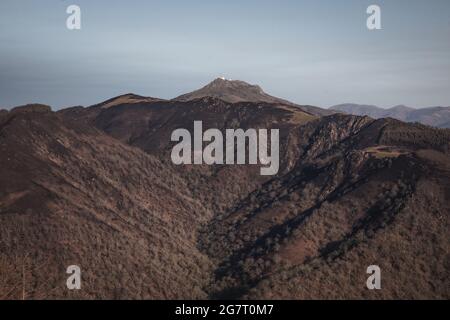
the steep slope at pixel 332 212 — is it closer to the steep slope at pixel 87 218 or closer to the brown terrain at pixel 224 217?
the brown terrain at pixel 224 217

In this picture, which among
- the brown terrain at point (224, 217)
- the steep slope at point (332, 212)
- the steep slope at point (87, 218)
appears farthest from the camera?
the steep slope at point (332, 212)

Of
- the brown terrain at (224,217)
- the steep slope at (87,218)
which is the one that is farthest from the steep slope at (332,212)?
the steep slope at (87,218)

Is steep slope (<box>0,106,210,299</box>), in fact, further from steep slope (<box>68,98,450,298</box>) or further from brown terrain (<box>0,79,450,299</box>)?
steep slope (<box>68,98,450,298</box>)

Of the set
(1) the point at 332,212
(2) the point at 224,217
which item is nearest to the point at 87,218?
(2) the point at 224,217

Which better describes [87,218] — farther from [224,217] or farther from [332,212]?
[332,212]
